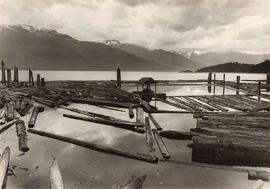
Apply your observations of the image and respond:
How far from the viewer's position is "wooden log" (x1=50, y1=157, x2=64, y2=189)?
716cm

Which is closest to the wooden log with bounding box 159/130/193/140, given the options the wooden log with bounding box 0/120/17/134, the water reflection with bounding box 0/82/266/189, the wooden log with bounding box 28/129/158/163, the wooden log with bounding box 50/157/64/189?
the water reflection with bounding box 0/82/266/189

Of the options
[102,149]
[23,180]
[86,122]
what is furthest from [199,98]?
[23,180]

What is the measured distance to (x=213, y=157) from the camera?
9641 mm

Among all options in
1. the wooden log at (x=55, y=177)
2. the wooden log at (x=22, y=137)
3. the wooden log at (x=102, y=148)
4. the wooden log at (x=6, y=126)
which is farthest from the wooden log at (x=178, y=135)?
the wooden log at (x=6, y=126)

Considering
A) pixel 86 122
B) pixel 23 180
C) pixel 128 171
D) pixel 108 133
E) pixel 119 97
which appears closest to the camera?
pixel 23 180

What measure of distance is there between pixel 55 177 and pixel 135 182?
2145 mm

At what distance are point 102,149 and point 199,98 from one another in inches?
639

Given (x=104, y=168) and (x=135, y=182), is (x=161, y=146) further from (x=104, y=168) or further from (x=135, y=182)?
(x=135, y=182)

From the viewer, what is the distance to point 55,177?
7.86 metres

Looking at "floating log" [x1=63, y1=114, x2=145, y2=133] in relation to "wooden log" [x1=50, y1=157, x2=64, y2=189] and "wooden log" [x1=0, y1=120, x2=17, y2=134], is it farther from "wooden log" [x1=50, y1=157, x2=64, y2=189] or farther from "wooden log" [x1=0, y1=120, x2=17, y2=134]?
"wooden log" [x1=50, y1=157, x2=64, y2=189]

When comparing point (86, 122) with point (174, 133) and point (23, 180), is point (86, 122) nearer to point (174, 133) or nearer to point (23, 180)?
point (174, 133)

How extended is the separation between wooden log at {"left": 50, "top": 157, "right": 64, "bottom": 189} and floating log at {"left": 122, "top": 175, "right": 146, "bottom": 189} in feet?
5.23

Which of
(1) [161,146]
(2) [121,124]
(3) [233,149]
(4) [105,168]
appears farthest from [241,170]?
(2) [121,124]

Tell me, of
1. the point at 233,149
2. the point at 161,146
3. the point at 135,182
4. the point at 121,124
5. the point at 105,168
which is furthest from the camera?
the point at 121,124
